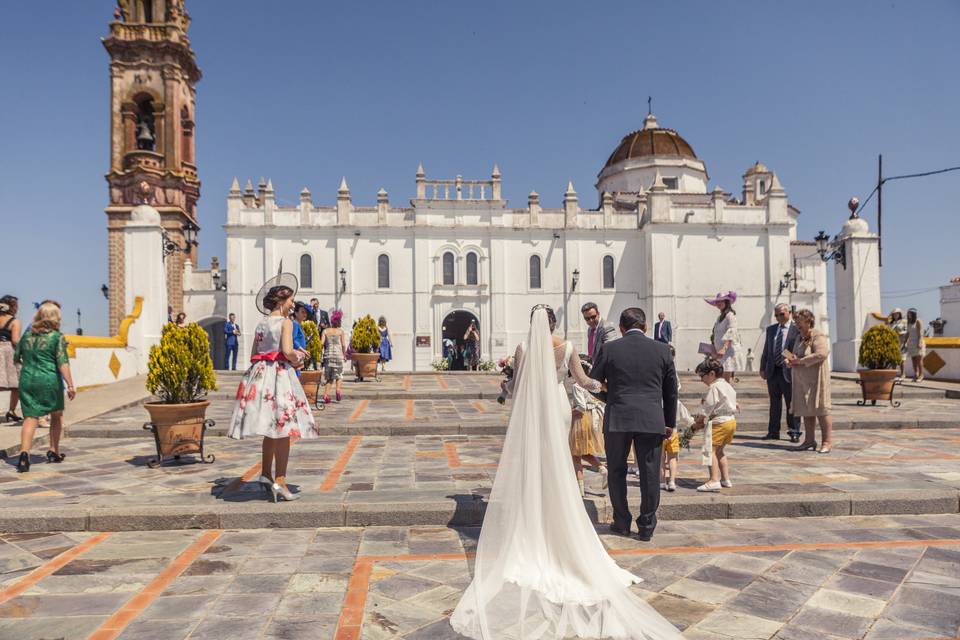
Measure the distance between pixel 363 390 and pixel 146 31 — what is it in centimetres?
3053

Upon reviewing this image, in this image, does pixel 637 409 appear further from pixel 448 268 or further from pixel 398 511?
pixel 448 268

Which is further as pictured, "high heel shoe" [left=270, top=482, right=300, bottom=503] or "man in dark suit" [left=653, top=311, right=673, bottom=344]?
"man in dark suit" [left=653, top=311, right=673, bottom=344]

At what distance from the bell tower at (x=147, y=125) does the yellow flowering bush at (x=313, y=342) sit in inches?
964

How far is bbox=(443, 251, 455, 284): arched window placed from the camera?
34.0 metres

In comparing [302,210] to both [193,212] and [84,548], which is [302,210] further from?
[84,548]

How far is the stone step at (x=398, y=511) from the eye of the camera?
5.07 metres

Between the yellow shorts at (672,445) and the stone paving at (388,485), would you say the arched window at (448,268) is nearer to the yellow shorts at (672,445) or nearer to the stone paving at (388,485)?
the stone paving at (388,485)

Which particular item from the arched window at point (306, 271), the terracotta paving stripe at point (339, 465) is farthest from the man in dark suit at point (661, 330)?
the arched window at point (306, 271)

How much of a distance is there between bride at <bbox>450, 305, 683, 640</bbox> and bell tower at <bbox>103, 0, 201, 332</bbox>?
32.7 metres

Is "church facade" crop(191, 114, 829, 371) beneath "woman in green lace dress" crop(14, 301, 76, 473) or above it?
above

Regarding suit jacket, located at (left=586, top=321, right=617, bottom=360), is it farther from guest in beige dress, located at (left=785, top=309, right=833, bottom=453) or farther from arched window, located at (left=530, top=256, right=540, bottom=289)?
arched window, located at (left=530, top=256, right=540, bottom=289)

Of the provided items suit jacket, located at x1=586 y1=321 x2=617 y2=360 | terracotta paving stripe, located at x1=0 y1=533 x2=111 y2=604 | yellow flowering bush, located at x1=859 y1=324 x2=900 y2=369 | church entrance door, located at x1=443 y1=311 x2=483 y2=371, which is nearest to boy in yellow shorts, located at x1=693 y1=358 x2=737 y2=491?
suit jacket, located at x1=586 y1=321 x2=617 y2=360

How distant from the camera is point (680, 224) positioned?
33.9 m

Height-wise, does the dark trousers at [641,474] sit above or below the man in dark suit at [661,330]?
below
